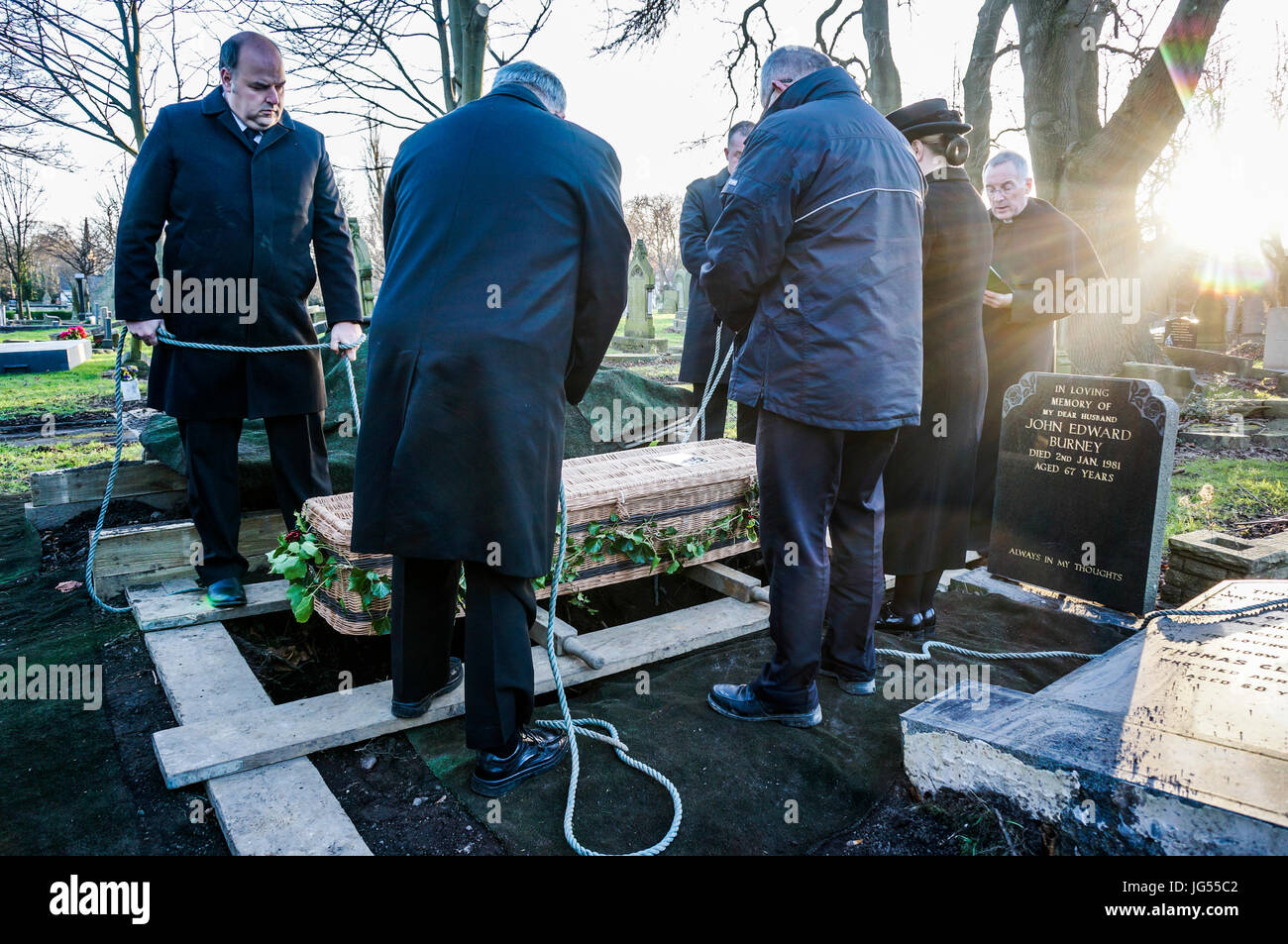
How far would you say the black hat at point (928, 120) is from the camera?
3.07 meters

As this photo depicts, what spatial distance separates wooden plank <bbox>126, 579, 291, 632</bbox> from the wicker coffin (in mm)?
430

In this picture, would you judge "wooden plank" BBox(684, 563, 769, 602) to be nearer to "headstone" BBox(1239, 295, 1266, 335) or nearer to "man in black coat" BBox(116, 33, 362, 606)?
"man in black coat" BBox(116, 33, 362, 606)

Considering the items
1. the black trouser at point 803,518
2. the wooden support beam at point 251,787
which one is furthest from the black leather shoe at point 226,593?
the black trouser at point 803,518

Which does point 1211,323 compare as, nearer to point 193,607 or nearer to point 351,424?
point 351,424

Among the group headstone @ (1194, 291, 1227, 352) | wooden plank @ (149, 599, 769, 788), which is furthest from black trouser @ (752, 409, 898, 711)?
headstone @ (1194, 291, 1227, 352)

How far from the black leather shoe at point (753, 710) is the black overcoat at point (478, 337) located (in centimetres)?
93

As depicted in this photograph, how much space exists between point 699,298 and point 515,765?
3.76 m

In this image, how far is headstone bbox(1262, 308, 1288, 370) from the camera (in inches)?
572

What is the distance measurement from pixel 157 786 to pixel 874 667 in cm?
239

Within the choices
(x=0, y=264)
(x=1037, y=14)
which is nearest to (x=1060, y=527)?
(x=1037, y=14)

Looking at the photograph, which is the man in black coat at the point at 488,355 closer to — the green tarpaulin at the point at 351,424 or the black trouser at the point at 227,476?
the green tarpaulin at the point at 351,424

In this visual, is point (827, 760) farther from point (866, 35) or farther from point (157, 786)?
point (866, 35)

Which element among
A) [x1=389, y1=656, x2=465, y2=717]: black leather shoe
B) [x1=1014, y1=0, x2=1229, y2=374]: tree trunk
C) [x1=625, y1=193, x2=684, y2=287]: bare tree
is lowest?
[x1=389, y1=656, x2=465, y2=717]: black leather shoe
